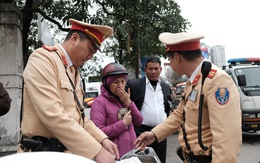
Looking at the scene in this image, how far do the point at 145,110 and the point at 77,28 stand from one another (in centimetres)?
196

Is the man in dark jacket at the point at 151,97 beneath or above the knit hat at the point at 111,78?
beneath

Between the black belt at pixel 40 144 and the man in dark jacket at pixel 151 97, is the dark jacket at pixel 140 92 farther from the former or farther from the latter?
the black belt at pixel 40 144

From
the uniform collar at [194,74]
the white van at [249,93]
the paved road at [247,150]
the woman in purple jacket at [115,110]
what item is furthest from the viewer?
the white van at [249,93]

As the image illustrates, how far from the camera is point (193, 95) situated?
210 centimetres

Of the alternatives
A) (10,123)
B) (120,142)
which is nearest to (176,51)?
(120,142)

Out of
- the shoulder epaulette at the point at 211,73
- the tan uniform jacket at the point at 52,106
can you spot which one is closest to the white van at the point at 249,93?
the shoulder epaulette at the point at 211,73

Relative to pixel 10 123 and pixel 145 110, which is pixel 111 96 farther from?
pixel 10 123

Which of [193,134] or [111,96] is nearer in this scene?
[193,134]

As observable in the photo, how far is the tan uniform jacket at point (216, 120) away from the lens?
71.4 inches

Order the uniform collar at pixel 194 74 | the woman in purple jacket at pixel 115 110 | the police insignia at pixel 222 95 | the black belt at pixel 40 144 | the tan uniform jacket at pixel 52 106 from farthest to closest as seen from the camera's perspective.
Result: the woman in purple jacket at pixel 115 110 → the uniform collar at pixel 194 74 → the police insignia at pixel 222 95 → the black belt at pixel 40 144 → the tan uniform jacket at pixel 52 106

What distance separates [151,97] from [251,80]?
546 cm

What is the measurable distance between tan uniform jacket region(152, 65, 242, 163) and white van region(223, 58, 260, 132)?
19.3 feet

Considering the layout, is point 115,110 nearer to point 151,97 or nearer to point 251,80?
point 151,97

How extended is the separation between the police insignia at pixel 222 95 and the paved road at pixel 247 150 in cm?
470
